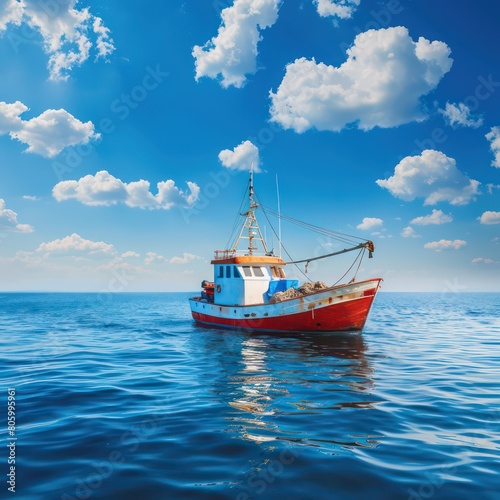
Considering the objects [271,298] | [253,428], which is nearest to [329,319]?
[271,298]

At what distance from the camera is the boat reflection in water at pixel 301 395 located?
749cm

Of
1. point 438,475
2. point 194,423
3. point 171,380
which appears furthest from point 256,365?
point 438,475

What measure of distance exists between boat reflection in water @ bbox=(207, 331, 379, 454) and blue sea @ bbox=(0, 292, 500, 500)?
6 cm

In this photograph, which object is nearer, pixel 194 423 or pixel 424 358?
pixel 194 423

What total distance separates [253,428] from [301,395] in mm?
3105

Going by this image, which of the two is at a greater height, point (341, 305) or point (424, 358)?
point (341, 305)

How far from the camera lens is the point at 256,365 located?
15.2m

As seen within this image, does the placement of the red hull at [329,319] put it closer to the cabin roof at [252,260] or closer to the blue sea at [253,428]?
the cabin roof at [252,260]

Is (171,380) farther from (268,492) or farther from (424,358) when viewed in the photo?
(424,358)

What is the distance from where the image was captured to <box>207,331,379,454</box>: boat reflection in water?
24.6 ft

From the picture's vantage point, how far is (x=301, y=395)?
10.6 meters

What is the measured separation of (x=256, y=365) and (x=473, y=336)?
63.7 feet

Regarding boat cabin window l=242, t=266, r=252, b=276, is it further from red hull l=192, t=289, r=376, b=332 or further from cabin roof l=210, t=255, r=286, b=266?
red hull l=192, t=289, r=376, b=332

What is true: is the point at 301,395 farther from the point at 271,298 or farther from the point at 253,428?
the point at 271,298
